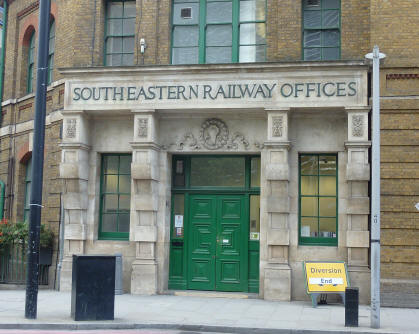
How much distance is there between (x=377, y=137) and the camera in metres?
10.8

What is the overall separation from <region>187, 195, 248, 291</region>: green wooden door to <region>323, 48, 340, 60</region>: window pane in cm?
410

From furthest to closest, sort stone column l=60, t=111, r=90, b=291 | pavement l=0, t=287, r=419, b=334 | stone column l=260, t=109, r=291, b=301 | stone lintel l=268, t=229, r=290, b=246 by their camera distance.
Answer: stone column l=60, t=111, r=90, b=291 < stone lintel l=268, t=229, r=290, b=246 < stone column l=260, t=109, r=291, b=301 < pavement l=0, t=287, r=419, b=334

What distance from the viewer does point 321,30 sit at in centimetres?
1487

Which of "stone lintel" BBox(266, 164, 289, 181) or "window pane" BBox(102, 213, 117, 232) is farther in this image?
"window pane" BBox(102, 213, 117, 232)

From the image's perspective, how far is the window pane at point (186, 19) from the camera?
15586 millimetres

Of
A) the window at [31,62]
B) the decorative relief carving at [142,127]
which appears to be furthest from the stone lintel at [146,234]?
the window at [31,62]

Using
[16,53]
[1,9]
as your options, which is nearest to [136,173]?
[16,53]

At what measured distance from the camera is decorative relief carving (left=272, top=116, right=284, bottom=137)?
14.2 meters

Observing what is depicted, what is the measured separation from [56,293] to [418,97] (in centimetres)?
993

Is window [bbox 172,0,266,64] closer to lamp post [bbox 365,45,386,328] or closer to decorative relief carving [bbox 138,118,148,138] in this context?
decorative relief carving [bbox 138,118,148,138]

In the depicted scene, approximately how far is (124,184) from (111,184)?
0.37 metres

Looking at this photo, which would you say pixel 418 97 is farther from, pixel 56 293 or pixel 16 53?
pixel 16 53

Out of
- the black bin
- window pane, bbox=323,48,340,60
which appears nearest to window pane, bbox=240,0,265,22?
window pane, bbox=323,48,340,60

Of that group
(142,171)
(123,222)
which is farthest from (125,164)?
(123,222)
